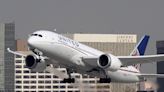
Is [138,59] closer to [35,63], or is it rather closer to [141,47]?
[35,63]

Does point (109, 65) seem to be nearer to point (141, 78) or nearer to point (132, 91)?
point (141, 78)

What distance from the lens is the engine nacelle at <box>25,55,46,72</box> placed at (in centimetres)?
9976

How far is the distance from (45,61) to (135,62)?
12.6m

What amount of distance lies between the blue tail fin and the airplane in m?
11.1

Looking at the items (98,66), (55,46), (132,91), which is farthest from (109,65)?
(132,91)

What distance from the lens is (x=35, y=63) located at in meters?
101

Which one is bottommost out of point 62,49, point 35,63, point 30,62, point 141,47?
point 35,63

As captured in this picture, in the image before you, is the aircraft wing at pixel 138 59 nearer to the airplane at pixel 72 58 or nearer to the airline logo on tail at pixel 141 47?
the airplane at pixel 72 58

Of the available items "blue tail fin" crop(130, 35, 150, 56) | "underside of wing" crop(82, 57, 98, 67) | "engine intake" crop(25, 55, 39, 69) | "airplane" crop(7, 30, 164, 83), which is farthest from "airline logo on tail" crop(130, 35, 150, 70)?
"engine intake" crop(25, 55, 39, 69)

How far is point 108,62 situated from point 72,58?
17.1 feet

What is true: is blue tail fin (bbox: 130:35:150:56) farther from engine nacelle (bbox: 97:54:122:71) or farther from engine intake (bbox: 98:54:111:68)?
engine intake (bbox: 98:54:111:68)

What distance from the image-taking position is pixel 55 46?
3797 inches

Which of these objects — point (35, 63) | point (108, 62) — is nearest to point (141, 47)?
point (108, 62)

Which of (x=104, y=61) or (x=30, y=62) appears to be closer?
(x=104, y=61)
